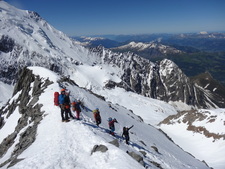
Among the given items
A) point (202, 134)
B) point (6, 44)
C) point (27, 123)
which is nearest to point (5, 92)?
point (6, 44)

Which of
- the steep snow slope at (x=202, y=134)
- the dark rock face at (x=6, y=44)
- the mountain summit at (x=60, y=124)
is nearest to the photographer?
the mountain summit at (x=60, y=124)

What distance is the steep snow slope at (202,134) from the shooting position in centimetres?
4719

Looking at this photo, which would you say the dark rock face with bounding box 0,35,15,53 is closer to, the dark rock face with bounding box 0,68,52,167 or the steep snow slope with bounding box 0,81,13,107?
the steep snow slope with bounding box 0,81,13,107

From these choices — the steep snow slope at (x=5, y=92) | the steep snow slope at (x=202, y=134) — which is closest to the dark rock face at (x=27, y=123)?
the steep snow slope at (x=202, y=134)

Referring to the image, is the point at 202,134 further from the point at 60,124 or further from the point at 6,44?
the point at 6,44

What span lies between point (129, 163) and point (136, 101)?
124233mm

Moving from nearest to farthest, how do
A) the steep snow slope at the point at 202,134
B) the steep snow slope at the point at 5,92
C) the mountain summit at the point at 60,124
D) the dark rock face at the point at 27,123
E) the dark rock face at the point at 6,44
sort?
the mountain summit at the point at 60,124
the dark rock face at the point at 27,123
the steep snow slope at the point at 202,134
the steep snow slope at the point at 5,92
the dark rock face at the point at 6,44

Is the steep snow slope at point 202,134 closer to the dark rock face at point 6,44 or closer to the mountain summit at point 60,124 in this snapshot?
the mountain summit at point 60,124

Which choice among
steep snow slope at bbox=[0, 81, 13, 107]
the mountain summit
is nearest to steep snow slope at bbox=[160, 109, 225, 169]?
the mountain summit

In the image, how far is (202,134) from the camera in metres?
59.0

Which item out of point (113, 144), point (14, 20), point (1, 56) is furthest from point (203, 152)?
point (14, 20)

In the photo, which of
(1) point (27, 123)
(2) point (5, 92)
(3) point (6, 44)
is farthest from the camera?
(3) point (6, 44)

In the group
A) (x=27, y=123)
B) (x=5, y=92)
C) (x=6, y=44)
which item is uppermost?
(x=6, y=44)

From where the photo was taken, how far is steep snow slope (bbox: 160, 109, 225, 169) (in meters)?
47.2
